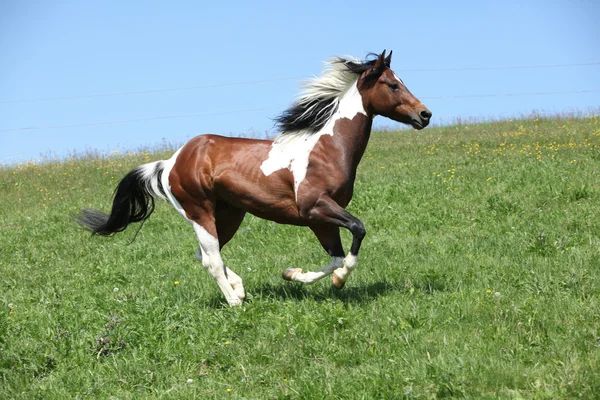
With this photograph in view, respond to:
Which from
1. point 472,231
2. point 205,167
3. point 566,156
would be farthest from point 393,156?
point 205,167

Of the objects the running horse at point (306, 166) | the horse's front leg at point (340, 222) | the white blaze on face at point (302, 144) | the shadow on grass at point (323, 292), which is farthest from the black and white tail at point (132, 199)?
the horse's front leg at point (340, 222)

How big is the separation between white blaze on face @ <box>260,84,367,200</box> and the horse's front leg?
48 cm

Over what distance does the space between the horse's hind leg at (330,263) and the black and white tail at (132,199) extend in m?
1.99

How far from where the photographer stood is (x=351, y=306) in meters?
6.51

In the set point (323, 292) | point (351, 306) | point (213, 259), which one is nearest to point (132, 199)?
point (213, 259)

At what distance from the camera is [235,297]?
23.7ft

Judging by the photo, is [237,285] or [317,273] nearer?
[317,273]

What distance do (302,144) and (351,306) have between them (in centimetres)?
182

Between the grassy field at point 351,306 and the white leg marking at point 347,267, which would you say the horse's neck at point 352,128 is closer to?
the white leg marking at point 347,267

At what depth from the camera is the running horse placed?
23.1ft

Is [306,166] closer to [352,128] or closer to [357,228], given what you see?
[352,128]

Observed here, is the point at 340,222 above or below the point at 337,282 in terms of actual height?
above

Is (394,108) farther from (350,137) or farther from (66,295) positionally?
(66,295)

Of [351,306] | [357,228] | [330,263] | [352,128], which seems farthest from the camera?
[352,128]
